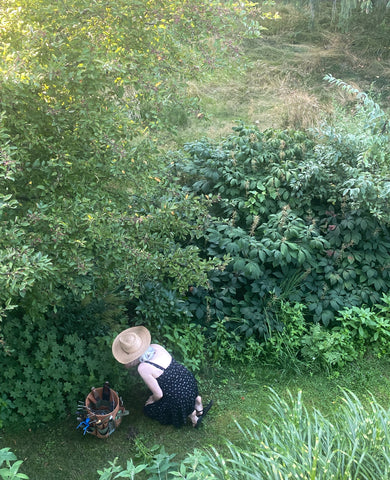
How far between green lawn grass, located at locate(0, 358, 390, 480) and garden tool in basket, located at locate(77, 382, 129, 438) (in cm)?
13

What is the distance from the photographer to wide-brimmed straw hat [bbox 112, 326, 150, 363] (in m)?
3.78

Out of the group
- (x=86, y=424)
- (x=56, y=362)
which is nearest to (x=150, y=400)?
(x=86, y=424)

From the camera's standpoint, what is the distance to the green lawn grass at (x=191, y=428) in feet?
11.9

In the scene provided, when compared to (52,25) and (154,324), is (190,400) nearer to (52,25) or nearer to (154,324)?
(154,324)

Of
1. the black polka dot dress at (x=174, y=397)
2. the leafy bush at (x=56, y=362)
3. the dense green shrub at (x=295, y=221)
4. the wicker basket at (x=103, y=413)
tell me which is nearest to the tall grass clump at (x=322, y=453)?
the black polka dot dress at (x=174, y=397)

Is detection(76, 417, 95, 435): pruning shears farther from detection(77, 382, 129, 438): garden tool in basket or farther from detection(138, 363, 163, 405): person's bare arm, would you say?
detection(138, 363, 163, 405): person's bare arm

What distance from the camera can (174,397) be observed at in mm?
3812

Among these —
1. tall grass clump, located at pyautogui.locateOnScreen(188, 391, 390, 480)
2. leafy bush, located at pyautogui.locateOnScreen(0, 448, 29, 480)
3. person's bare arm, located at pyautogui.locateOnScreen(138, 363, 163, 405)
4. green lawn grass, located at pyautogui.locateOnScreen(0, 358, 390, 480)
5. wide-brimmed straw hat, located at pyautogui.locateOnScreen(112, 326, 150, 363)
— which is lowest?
green lawn grass, located at pyautogui.locateOnScreen(0, 358, 390, 480)

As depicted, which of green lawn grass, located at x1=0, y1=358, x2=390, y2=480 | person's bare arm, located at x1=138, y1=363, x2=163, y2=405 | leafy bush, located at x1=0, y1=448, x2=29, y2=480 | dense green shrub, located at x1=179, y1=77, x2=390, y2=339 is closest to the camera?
leafy bush, located at x1=0, y1=448, x2=29, y2=480

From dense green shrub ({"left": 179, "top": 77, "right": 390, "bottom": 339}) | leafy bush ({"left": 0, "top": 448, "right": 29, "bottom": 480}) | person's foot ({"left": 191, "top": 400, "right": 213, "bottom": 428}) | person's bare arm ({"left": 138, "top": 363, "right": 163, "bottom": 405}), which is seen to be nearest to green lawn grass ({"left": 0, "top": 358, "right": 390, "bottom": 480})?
person's foot ({"left": 191, "top": 400, "right": 213, "bottom": 428})

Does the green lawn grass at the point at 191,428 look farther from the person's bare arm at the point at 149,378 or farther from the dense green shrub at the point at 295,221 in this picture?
the dense green shrub at the point at 295,221

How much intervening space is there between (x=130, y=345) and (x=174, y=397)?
57 cm

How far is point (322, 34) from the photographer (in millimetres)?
13781

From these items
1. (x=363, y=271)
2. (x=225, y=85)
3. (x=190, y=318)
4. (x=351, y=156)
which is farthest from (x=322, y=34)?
(x=190, y=318)
